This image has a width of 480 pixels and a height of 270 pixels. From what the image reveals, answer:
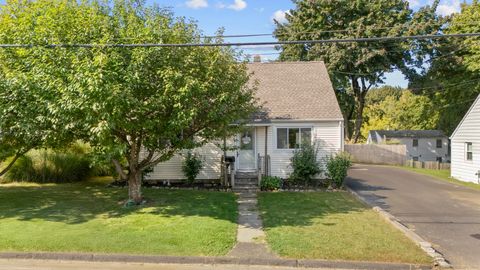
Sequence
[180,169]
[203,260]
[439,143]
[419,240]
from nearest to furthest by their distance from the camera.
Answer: [203,260]
[419,240]
[180,169]
[439,143]

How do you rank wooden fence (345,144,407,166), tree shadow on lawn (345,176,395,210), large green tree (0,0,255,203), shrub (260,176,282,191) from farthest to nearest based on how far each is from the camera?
wooden fence (345,144,407,166)
shrub (260,176,282,191)
tree shadow on lawn (345,176,395,210)
large green tree (0,0,255,203)

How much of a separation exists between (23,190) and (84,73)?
29.0ft

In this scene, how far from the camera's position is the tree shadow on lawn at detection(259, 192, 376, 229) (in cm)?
1093

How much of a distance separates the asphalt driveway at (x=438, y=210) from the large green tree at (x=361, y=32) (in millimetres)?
16461

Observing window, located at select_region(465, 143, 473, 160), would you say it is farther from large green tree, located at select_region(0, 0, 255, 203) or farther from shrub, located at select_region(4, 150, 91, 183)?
shrub, located at select_region(4, 150, 91, 183)

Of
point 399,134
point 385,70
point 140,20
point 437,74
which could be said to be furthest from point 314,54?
point 140,20

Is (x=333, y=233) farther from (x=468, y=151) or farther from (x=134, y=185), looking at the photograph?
(x=468, y=151)

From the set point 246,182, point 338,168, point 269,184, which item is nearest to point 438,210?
point 338,168

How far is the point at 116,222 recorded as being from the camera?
416 inches

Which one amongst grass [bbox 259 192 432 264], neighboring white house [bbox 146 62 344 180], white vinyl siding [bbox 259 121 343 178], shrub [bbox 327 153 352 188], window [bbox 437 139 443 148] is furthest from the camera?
window [bbox 437 139 443 148]

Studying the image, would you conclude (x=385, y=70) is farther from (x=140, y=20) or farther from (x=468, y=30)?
(x=140, y=20)

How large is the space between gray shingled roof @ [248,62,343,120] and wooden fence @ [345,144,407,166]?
19699 mm

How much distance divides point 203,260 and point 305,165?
10159 millimetres

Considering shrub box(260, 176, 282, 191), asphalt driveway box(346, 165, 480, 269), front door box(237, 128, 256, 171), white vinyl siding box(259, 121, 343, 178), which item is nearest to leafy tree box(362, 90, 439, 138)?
asphalt driveway box(346, 165, 480, 269)
